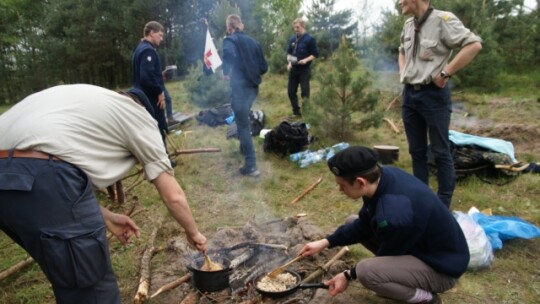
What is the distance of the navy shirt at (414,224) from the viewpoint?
89.3 inches

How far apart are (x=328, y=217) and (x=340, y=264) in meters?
1.18

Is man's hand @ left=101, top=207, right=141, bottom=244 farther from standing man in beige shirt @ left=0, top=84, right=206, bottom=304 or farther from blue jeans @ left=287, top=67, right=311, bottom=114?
blue jeans @ left=287, top=67, right=311, bottom=114

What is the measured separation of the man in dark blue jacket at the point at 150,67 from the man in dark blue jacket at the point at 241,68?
1.32 metres

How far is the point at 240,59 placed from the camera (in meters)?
5.29

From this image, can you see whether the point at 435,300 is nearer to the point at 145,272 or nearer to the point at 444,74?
the point at 444,74

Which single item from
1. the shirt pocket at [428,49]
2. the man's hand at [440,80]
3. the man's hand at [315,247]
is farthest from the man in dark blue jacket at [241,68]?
the man's hand at [315,247]

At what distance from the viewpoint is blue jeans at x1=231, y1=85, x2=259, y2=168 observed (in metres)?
5.28

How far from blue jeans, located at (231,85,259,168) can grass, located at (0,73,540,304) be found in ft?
1.43

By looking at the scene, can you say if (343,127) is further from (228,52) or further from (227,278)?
(227,278)

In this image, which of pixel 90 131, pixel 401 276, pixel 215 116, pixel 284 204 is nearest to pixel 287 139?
pixel 284 204

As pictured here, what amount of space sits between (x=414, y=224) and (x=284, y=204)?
257cm

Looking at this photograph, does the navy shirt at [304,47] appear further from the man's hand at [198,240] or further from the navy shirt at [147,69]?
the man's hand at [198,240]

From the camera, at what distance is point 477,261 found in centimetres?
305

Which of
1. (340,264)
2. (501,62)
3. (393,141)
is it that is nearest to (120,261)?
(340,264)
